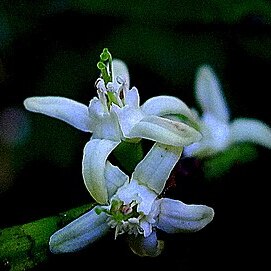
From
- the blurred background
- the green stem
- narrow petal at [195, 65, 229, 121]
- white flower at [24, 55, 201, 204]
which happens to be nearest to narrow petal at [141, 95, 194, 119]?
white flower at [24, 55, 201, 204]

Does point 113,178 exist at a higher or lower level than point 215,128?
higher

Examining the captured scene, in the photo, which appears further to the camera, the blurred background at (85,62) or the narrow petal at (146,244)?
the blurred background at (85,62)

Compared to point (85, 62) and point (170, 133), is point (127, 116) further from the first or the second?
point (85, 62)

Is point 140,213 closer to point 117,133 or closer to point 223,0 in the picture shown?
point 117,133

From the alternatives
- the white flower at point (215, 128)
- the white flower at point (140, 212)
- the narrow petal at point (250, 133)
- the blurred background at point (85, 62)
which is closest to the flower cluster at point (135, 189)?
the white flower at point (140, 212)

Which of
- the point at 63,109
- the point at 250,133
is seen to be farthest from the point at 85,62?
the point at 63,109

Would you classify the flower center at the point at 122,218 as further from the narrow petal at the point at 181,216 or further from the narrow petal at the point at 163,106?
the narrow petal at the point at 163,106

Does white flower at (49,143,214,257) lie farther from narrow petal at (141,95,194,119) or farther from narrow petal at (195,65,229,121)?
narrow petal at (195,65,229,121)
